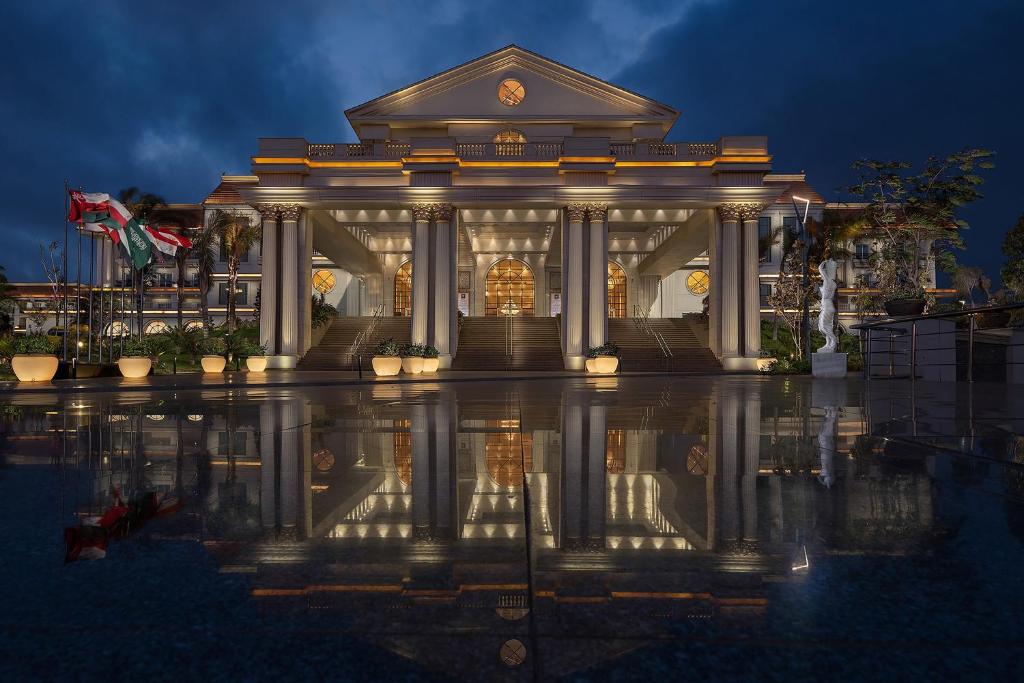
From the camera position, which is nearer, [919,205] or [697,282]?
[919,205]

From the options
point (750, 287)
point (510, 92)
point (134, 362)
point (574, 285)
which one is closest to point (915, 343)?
point (750, 287)

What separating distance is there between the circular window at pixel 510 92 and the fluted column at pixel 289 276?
51.9 feet

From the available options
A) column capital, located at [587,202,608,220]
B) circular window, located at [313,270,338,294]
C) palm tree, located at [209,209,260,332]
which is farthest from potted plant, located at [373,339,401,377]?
circular window, located at [313,270,338,294]

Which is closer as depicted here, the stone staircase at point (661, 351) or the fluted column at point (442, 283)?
the stone staircase at point (661, 351)

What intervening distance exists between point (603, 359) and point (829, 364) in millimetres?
9767

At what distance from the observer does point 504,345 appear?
3378cm

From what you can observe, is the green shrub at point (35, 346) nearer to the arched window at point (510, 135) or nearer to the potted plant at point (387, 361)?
the potted plant at point (387, 361)

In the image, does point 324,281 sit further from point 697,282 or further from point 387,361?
point 697,282

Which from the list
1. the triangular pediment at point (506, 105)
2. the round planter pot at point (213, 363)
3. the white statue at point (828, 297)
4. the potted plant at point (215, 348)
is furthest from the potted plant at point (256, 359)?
the white statue at point (828, 297)

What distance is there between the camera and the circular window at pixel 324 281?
5216 cm

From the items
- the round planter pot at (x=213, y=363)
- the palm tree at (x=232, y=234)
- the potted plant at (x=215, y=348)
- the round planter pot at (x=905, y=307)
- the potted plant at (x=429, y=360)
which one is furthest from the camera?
the palm tree at (x=232, y=234)

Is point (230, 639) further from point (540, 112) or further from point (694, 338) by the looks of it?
point (540, 112)

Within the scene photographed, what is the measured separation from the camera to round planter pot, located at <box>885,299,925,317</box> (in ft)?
57.6

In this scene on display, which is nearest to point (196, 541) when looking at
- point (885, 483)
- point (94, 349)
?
point (885, 483)
